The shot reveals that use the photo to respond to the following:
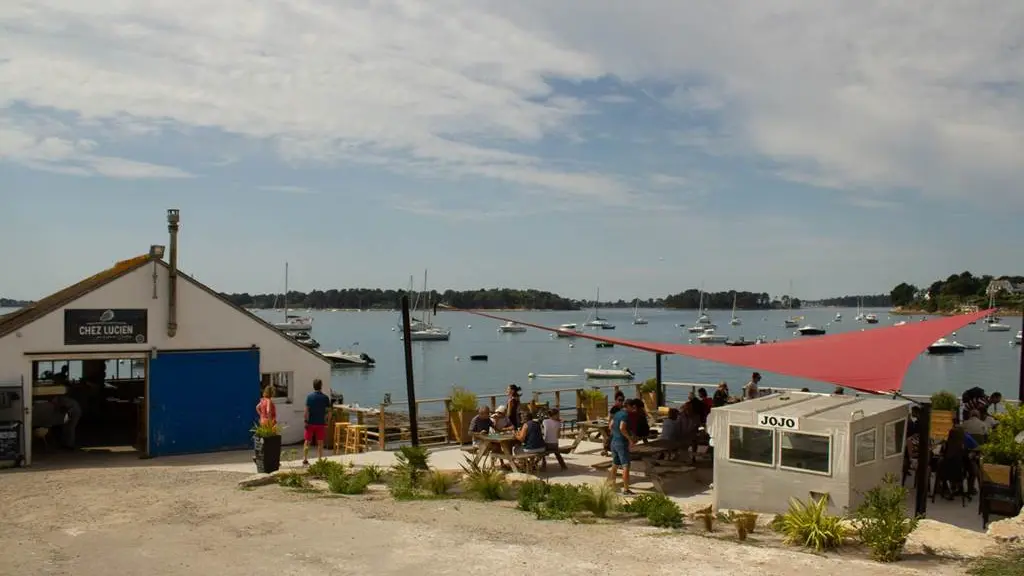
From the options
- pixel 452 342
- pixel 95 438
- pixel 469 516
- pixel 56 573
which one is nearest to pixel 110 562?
pixel 56 573

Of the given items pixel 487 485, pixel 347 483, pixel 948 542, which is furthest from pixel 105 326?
pixel 948 542

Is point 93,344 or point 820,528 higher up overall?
point 93,344

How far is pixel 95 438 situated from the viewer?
18.8 metres

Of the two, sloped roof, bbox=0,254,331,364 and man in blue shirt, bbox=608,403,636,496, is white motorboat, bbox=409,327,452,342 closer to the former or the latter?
sloped roof, bbox=0,254,331,364

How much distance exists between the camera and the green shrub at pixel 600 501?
1000 cm

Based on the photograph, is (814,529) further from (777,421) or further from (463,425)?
(463,425)

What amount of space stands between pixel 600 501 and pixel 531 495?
0.95 meters

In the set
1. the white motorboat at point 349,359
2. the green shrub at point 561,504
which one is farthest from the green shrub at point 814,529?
the white motorboat at point 349,359

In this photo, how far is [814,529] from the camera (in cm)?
840

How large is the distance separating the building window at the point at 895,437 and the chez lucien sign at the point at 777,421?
120 centimetres

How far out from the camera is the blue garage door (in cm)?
1664

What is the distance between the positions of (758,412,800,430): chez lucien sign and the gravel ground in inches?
79.3

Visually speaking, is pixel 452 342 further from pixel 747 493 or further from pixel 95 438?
pixel 747 493

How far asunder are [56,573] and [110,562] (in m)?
0.51
